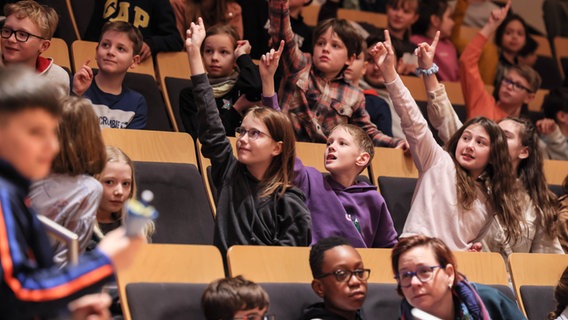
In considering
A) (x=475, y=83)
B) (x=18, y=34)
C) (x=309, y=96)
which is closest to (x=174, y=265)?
(x=18, y=34)

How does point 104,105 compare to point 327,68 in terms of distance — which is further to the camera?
point 327,68

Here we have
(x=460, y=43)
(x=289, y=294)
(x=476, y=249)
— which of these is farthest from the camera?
(x=460, y=43)

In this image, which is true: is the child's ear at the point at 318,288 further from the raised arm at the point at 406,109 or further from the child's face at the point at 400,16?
the child's face at the point at 400,16

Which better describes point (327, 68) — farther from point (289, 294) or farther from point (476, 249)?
point (289, 294)

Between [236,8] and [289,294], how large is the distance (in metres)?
2.35

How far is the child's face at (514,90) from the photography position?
4.89 m

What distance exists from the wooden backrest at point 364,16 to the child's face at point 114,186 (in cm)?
297

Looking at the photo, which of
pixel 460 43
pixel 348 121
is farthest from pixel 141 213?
pixel 460 43

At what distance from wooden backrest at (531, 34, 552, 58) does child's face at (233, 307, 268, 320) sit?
4.44 m

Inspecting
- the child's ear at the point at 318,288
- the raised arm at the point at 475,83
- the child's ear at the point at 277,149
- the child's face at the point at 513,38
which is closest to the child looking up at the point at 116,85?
the child's ear at the point at 277,149

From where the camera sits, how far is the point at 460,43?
19.5 ft

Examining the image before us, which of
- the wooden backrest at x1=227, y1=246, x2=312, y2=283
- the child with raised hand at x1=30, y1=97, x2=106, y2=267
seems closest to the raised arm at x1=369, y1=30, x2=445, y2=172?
the wooden backrest at x1=227, y1=246, x2=312, y2=283

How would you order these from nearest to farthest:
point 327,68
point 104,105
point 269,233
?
point 269,233 < point 104,105 < point 327,68

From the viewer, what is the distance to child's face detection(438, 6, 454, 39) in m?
5.75
